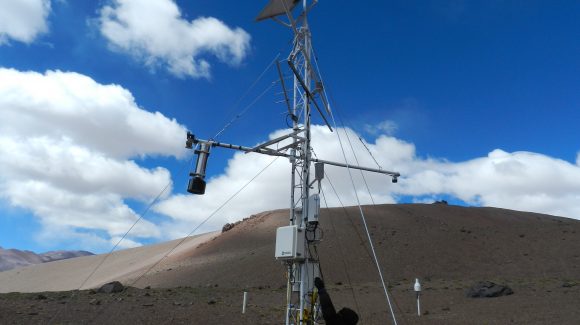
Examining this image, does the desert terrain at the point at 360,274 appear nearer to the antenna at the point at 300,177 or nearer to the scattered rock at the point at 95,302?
the scattered rock at the point at 95,302

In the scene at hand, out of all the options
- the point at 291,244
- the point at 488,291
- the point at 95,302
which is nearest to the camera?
the point at 291,244

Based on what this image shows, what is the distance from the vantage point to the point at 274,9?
1178cm

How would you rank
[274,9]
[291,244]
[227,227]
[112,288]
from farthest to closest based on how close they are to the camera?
[227,227] → [112,288] → [274,9] → [291,244]

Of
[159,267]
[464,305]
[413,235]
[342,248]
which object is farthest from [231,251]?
[464,305]

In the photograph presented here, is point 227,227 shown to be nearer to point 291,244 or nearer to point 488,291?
point 488,291

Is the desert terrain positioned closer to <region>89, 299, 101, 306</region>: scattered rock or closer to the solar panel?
<region>89, 299, 101, 306</region>: scattered rock

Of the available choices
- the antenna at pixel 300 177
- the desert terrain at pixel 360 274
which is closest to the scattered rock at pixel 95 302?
the desert terrain at pixel 360 274

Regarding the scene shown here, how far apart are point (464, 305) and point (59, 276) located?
5431 centimetres

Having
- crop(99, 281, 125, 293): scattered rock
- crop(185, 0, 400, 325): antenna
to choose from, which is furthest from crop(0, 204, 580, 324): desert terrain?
crop(185, 0, 400, 325): antenna

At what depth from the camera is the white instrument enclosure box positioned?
32.0 feet

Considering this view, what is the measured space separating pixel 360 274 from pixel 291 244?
25.8 m

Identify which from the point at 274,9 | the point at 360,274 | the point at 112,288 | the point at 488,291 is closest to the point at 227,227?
the point at 360,274

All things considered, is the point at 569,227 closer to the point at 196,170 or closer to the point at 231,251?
the point at 231,251

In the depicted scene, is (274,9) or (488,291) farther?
(488,291)
